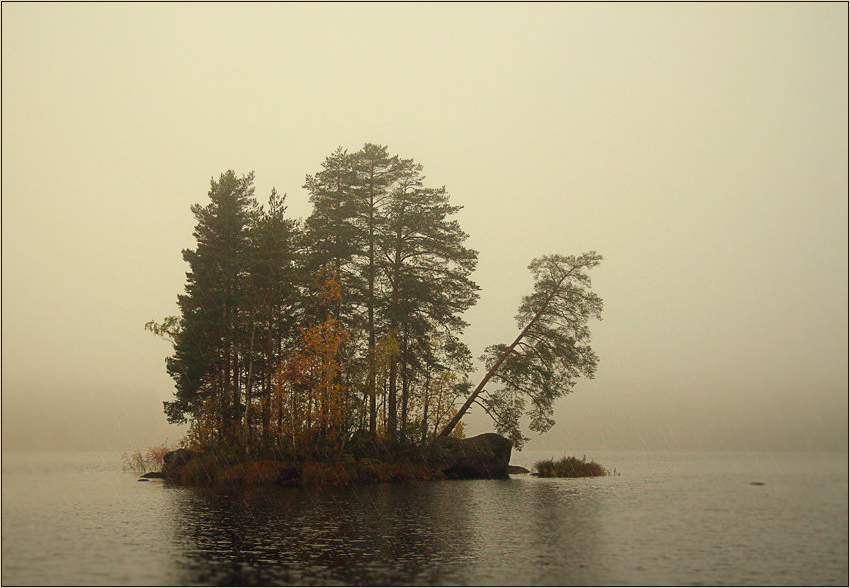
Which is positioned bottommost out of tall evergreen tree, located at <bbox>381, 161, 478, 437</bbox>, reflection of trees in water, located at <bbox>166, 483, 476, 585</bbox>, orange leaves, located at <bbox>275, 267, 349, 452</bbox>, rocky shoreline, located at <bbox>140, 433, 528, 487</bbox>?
reflection of trees in water, located at <bbox>166, 483, 476, 585</bbox>

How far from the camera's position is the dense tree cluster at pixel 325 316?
46688 mm

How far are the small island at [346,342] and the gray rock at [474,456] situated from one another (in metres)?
0.12

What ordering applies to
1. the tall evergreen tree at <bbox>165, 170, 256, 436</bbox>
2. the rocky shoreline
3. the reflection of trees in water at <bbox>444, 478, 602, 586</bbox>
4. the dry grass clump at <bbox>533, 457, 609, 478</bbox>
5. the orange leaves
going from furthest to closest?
the dry grass clump at <bbox>533, 457, 609, 478</bbox> < the tall evergreen tree at <bbox>165, 170, 256, 436</bbox> < the orange leaves < the rocky shoreline < the reflection of trees in water at <bbox>444, 478, 602, 586</bbox>

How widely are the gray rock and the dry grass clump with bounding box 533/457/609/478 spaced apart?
3675 millimetres

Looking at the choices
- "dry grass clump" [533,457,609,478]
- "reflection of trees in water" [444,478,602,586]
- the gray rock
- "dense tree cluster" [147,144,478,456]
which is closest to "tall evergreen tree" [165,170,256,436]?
"dense tree cluster" [147,144,478,456]

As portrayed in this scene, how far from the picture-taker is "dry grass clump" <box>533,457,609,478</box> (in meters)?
56.5

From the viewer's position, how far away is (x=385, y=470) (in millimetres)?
47906

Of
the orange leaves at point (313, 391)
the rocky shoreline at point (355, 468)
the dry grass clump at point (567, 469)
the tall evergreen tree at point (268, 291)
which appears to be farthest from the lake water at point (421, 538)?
the dry grass clump at point (567, 469)

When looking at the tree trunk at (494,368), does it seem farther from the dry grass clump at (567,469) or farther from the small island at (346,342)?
the dry grass clump at (567,469)

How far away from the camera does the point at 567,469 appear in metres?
56.7

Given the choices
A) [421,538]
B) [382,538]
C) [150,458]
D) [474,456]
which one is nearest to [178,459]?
[150,458]

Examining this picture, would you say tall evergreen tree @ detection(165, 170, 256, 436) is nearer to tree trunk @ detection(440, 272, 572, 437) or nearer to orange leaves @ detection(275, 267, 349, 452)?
orange leaves @ detection(275, 267, 349, 452)

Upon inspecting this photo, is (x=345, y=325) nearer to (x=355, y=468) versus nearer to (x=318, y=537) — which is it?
(x=355, y=468)

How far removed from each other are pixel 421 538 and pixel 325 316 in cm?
2885
